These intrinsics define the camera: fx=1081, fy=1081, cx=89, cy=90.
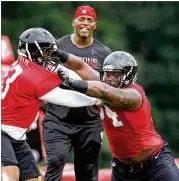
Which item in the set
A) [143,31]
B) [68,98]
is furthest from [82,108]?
[143,31]

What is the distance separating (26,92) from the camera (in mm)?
9469

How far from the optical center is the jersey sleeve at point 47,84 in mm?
9469

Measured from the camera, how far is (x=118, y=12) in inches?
998

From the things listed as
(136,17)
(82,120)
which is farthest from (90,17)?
(136,17)

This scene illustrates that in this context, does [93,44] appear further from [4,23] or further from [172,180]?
[4,23]

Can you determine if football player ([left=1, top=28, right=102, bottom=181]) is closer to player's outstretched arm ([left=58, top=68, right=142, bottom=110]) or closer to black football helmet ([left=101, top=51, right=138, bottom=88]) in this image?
player's outstretched arm ([left=58, top=68, right=142, bottom=110])

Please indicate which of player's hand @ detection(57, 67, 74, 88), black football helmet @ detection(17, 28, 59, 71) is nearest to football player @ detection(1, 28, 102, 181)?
black football helmet @ detection(17, 28, 59, 71)

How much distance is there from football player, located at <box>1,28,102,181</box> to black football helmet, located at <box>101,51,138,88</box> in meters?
0.36

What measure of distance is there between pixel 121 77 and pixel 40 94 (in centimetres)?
73

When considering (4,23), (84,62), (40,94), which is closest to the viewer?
(40,94)

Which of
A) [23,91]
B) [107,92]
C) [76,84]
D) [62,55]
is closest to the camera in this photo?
[76,84]

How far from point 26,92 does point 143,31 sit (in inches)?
636

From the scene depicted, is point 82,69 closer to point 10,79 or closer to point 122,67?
point 122,67

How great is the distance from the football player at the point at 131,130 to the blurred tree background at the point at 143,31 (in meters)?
12.7
